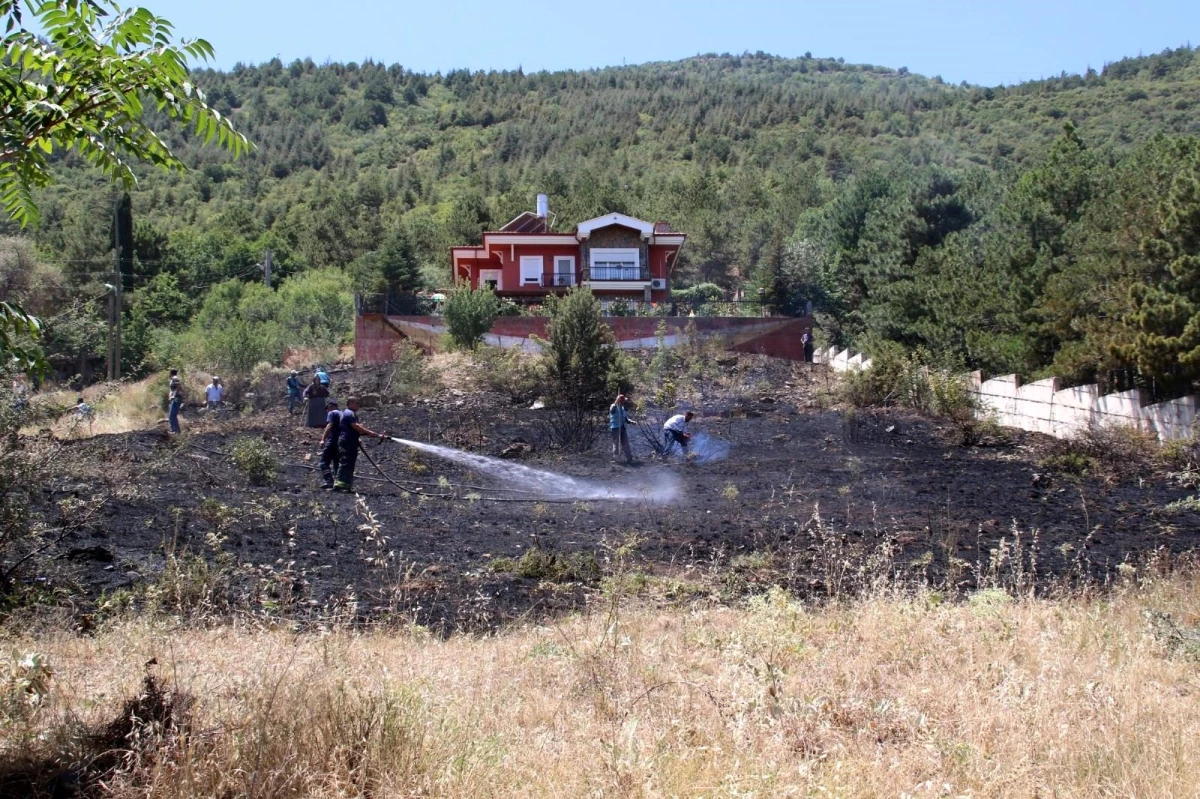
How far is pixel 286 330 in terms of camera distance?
137 feet

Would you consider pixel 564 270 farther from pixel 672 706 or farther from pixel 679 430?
pixel 672 706

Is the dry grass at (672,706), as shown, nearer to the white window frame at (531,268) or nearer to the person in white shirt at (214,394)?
the person in white shirt at (214,394)

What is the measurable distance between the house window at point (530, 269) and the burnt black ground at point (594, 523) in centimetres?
2941

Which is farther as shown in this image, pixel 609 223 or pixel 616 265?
pixel 616 265

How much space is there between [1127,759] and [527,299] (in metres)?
45.6

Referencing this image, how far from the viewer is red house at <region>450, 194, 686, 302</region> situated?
49031mm

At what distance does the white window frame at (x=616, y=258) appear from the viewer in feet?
161

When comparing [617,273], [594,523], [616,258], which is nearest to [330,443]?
[594,523]

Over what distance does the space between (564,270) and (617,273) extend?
264cm

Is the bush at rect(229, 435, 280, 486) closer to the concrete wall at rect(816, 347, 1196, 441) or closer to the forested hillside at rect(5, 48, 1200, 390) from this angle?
the forested hillside at rect(5, 48, 1200, 390)

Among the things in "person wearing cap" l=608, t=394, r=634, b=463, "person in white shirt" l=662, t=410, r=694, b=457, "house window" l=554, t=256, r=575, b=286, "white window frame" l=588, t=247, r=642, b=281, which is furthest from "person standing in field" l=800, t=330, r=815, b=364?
"person wearing cap" l=608, t=394, r=634, b=463

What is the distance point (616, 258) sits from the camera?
4944cm

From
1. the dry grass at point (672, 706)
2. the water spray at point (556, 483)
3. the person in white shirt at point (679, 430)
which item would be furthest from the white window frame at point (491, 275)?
A: the dry grass at point (672, 706)

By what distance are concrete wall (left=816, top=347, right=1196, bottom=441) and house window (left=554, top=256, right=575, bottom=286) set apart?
2720 cm
